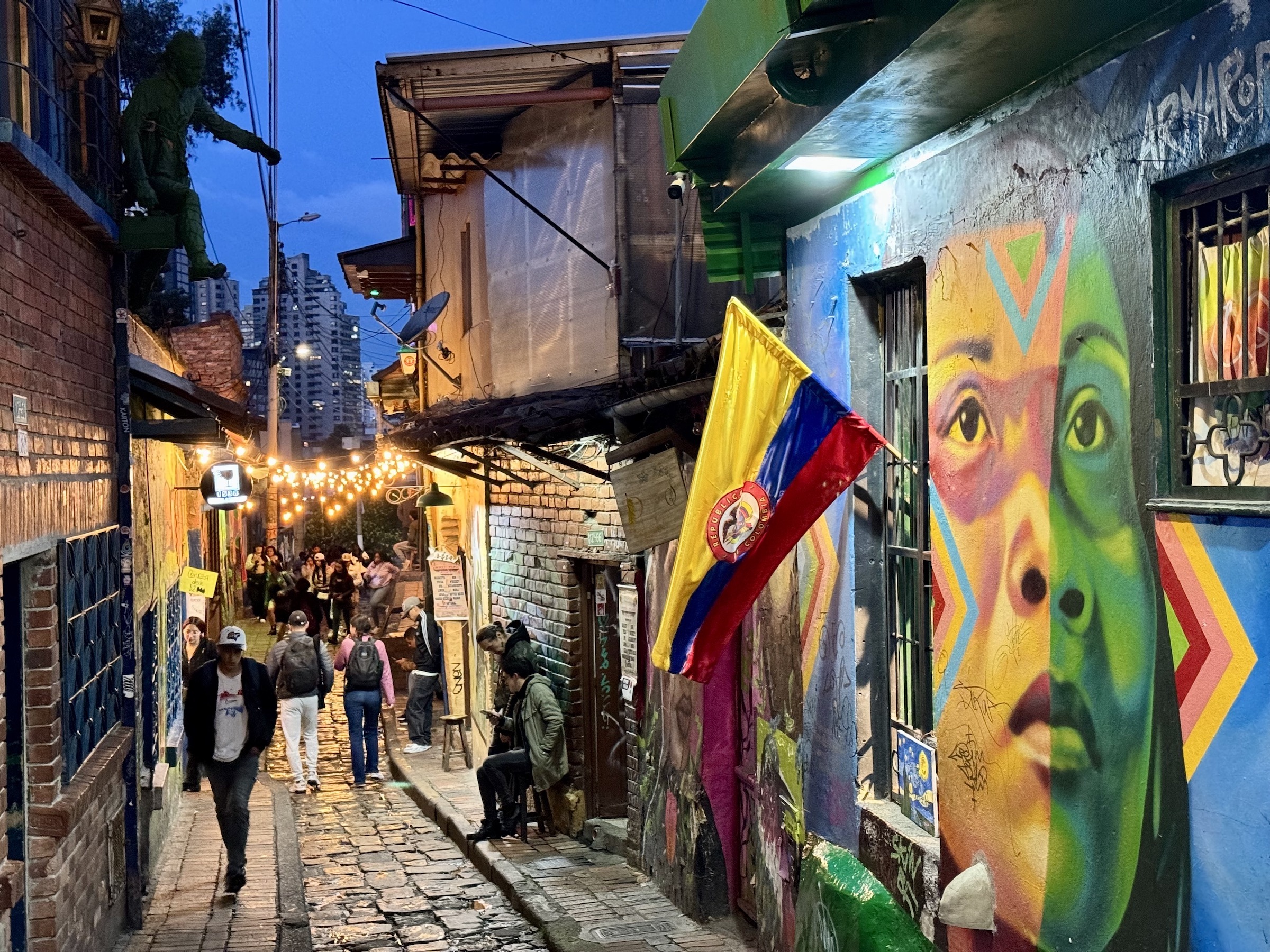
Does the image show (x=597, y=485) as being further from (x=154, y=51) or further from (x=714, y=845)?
(x=154, y=51)

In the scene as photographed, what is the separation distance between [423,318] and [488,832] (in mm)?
5893

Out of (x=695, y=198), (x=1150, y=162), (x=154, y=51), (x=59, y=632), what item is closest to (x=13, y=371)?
(x=59, y=632)

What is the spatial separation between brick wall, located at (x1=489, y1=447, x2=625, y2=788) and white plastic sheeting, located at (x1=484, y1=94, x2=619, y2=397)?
1.13m

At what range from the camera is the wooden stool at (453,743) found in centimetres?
1549

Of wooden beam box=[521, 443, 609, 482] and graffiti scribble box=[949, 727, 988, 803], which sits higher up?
wooden beam box=[521, 443, 609, 482]

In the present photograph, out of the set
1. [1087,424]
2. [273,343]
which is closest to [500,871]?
[1087,424]

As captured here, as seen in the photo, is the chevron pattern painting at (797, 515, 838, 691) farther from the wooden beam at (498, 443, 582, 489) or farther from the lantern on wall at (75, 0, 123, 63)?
the lantern on wall at (75, 0, 123, 63)

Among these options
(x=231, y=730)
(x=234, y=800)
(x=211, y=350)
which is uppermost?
(x=211, y=350)

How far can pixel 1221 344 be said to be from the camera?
12.1 feet

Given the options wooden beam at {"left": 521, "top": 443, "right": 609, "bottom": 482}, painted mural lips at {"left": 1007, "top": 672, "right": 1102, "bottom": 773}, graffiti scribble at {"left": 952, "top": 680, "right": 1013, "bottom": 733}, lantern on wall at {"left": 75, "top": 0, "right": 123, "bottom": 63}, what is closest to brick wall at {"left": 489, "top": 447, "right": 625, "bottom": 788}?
wooden beam at {"left": 521, "top": 443, "right": 609, "bottom": 482}

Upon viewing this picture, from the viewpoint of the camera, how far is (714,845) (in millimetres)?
9125

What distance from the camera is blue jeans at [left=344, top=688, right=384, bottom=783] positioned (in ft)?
49.1

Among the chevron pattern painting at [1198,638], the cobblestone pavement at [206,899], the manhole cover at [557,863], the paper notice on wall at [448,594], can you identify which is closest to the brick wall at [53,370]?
the cobblestone pavement at [206,899]

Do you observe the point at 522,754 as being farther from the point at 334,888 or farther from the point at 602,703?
the point at 334,888
